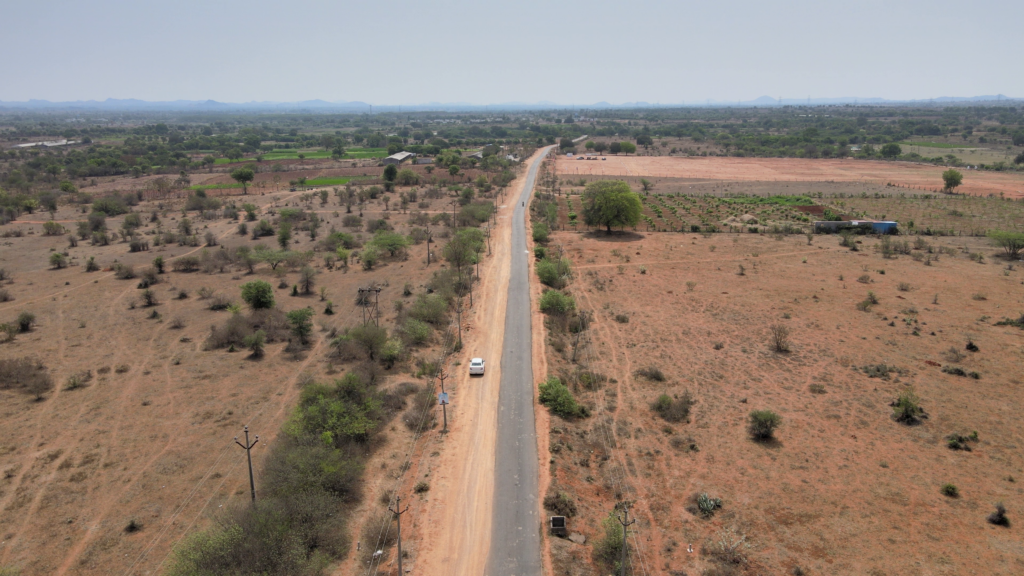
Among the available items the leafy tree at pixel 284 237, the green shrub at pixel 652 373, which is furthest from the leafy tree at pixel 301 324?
the leafy tree at pixel 284 237

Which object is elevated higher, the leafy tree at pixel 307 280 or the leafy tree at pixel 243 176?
the leafy tree at pixel 243 176

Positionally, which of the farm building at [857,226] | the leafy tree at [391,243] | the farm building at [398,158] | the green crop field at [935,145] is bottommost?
the leafy tree at [391,243]

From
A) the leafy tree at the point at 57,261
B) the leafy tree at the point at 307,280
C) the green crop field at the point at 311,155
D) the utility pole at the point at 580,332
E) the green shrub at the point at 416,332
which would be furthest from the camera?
the green crop field at the point at 311,155

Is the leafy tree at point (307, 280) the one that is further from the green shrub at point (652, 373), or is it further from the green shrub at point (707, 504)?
the green shrub at point (707, 504)

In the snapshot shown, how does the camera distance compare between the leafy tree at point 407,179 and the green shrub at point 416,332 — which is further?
the leafy tree at point 407,179

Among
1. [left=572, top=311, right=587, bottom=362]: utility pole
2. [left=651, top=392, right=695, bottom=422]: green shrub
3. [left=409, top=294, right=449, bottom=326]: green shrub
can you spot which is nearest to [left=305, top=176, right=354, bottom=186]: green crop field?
[left=409, top=294, right=449, bottom=326]: green shrub

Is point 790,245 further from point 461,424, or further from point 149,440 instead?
point 149,440

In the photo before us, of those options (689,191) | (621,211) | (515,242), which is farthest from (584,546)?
(689,191)

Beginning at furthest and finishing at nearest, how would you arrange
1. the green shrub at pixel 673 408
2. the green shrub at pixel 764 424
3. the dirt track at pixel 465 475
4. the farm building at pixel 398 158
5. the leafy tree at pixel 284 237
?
1. the farm building at pixel 398 158
2. the leafy tree at pixel 284 237
3. the green shrub at pixel 673 408
4. the green shrub at pixel 764 424
5. the dirt track at pixel 465 475
